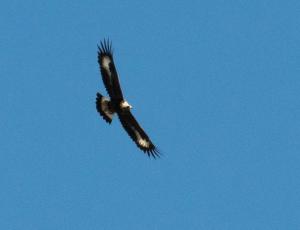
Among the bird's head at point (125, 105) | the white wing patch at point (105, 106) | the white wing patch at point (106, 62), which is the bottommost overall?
the bird's head at point (125, 105)

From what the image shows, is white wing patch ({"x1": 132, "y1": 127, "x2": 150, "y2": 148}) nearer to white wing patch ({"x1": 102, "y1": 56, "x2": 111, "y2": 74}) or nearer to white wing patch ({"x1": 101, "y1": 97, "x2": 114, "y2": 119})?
white wing patch ({"x1": 101, "y1": 97, "x2": 114, "y2": 119})

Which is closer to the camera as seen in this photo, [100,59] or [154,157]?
[100,59]

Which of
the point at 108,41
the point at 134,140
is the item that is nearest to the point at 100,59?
the point at 108,41

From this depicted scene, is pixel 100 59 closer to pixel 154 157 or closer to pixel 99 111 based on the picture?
pixel 99 111

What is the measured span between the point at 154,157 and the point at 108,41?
3.81 m

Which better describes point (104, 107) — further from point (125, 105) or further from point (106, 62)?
point (106, 62)

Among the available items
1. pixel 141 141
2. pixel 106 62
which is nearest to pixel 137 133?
pixel 141 141

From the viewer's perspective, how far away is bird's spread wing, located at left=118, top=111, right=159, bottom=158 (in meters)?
29.2

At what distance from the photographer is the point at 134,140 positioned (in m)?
30.0

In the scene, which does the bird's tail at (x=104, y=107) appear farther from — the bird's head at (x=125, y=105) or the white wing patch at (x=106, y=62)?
the white wing patch at (x=106, y=62)

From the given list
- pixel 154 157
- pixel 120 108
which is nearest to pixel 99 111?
pixel 120 108

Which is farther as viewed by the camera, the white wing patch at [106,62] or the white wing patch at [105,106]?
A: the white wing patch at [105,106]

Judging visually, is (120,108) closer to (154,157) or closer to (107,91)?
(107,91)

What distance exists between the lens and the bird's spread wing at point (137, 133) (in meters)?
29.2
